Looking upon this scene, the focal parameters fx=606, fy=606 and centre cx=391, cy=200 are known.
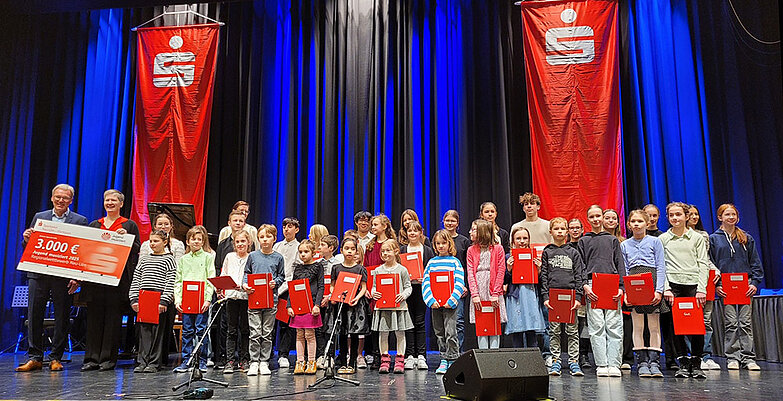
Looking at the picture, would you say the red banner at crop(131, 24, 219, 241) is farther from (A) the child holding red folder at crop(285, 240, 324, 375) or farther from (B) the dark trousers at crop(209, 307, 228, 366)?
(A) the child holding red folder at crop(285, 240, 324, 375)

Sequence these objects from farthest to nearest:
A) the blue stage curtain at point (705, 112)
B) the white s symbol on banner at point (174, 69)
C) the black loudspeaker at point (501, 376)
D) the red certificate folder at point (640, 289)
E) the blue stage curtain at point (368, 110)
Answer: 1. the blue stage curtain at point (368, 110)
2. the white s symbol on banner at point (174, 69)
3. the blue stage curtain at point (705, 112)
4. the red certificate folder at point (640, 289)
5. the black loudspeaker at point (501, 376)

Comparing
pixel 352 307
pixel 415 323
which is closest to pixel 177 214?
pixel 352 307

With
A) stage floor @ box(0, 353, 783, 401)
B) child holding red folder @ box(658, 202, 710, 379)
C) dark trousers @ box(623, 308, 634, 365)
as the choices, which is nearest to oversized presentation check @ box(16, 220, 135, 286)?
stage floor @ box(0, 353, 783, 401)

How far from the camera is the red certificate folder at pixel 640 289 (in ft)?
16.6

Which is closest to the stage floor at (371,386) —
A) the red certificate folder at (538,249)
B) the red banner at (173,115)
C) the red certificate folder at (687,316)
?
the red certificate folder at (687,316)

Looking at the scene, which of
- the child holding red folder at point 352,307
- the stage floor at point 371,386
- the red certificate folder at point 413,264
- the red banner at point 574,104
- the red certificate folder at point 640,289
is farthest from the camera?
the red banner at point 574,104

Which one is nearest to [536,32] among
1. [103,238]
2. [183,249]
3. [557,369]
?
[557,369]

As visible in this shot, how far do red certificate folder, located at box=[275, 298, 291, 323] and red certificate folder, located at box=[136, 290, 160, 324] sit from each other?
1127 mm

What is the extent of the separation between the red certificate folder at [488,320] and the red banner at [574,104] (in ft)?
9.55

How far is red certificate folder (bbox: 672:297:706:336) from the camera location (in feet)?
16.7

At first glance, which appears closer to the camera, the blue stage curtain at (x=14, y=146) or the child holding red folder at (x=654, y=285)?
the child holding red folder at (x=654, y=285)

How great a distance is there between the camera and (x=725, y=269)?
5.97 metres

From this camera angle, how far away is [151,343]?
5832mm

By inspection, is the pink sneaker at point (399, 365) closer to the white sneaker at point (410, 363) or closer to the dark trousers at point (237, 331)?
the white sneaker at point (410, 363)
